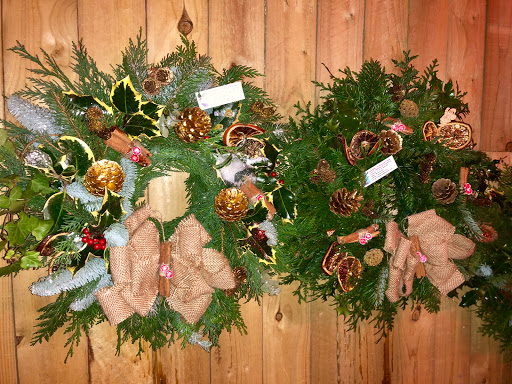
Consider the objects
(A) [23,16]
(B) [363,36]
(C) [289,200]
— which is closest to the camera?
(C) [289,200]

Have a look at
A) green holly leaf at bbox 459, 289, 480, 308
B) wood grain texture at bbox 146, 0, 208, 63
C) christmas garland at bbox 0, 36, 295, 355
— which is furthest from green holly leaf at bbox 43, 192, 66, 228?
green holly leaf at bbox 459, 289, 480, 308

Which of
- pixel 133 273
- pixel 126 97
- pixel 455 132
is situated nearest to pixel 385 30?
pixel 455 132

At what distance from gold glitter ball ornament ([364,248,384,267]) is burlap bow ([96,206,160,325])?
1.90ft

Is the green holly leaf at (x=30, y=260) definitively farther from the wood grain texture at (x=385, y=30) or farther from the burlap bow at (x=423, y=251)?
the wood grain texture at (x=385, y=30)

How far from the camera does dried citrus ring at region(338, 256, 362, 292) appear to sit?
3.44ft

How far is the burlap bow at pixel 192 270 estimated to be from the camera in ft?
3.16

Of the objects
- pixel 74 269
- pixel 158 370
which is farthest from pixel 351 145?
pixel 158 370

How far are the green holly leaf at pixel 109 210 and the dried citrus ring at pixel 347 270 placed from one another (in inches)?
23.7

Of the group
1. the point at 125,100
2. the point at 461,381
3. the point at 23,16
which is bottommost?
the point at 461,381

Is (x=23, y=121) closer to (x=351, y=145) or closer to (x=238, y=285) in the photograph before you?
(x=238, y=285)

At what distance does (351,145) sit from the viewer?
3.50ft

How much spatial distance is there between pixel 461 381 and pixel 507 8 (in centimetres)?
166

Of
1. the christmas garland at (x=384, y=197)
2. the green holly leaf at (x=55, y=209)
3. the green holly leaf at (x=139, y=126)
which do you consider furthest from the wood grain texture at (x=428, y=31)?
the green holly leaf at (x=55, y=209)

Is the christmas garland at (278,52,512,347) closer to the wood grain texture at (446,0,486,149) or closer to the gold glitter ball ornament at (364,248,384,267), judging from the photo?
the gold glitter ball ornament at (364,248,384,267)
